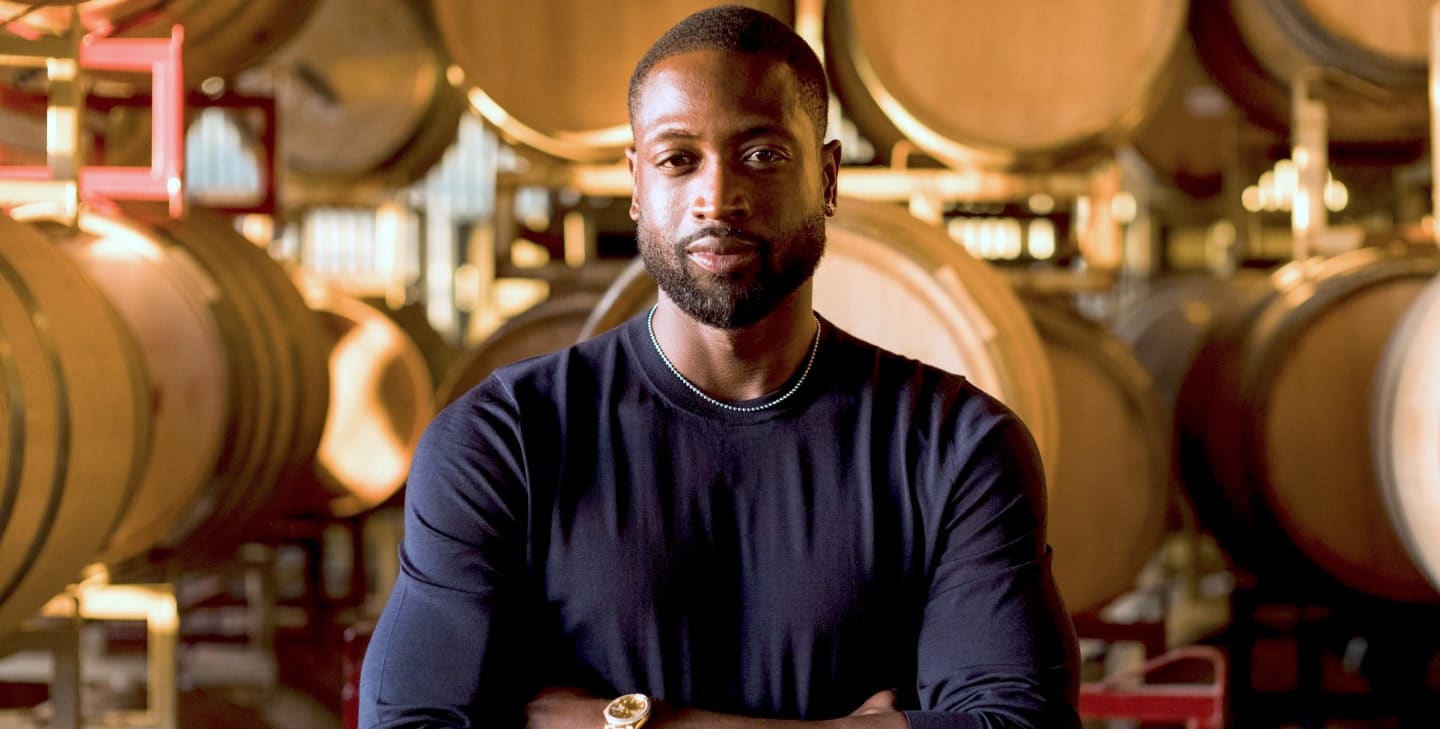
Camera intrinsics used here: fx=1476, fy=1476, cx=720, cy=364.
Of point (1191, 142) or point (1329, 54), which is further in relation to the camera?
point (1191, 142)

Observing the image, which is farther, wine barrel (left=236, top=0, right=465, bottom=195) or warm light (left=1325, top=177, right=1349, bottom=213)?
warm light (left=1325, top=177, right=1349, bottom=213)

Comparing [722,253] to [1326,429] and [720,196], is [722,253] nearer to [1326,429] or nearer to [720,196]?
[720,196]

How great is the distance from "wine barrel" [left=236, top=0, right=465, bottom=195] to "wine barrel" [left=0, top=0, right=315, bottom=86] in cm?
84

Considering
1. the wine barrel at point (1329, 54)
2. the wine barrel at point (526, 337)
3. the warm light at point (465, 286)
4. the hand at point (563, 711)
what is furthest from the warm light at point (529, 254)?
the hand at point (563, 711)

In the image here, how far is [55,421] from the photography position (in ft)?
8.22

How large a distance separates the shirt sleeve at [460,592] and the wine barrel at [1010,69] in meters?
1.81

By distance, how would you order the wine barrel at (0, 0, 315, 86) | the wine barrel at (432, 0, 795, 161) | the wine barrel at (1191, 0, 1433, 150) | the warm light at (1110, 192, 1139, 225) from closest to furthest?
the wine barrel at (0, 0, 315, 86) < the wine barrel at (432, 0, 795, 161) < the wine barrel at (1191, 0, 1433, 150) < the warm light at (1110, 192, 1139, 225)

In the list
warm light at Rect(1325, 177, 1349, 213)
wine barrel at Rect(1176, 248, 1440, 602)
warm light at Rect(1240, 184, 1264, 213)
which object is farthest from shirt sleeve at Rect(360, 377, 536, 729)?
warm light at Rect(1325, 177, 1349, 213)

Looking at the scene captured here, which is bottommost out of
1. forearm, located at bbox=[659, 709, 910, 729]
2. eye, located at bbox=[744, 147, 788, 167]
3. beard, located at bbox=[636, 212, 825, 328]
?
forearm, located at bbox=[659, 709, 910, 729]

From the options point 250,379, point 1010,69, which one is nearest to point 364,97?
point 250,379

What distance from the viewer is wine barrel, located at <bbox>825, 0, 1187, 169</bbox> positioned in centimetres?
317

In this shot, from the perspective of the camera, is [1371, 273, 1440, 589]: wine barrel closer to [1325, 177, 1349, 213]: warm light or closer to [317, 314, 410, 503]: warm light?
[1325, 177, 1349, 213]: warm light

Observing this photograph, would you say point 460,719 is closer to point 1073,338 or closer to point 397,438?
point 1073,338

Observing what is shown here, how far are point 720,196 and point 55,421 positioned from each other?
1.54 m
